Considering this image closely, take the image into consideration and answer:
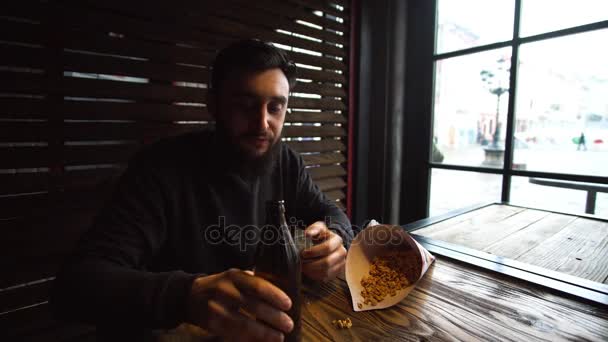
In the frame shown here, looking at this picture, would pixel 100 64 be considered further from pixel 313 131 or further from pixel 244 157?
pixel 313 131

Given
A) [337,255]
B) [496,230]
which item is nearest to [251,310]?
[337,255]

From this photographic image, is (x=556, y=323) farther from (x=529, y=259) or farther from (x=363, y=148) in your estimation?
(x=363, y=148)

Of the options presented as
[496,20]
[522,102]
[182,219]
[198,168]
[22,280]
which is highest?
[496,20]

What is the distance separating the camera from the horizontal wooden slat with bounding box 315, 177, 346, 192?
2.81m

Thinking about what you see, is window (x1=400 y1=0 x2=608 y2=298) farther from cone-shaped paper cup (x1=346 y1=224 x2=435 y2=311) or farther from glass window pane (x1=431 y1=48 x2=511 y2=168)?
cone-shaped paper cup (x1=346 y1=224 x2=435 y2=311)

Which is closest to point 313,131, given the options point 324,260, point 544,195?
point 324,260

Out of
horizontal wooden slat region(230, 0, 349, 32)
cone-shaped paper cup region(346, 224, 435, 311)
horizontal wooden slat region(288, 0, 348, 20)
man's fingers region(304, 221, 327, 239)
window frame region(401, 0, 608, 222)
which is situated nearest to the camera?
cone-shaped paper cup region(346, 224, 435, 311)

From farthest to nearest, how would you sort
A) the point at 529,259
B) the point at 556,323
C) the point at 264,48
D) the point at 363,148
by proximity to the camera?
the point at 363,148, the point at 264,48, the point at 529,259, the point at 556,323

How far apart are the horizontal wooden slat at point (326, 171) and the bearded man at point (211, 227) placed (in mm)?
1104

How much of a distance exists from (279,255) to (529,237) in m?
1.19

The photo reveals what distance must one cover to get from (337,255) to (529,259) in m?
0.72

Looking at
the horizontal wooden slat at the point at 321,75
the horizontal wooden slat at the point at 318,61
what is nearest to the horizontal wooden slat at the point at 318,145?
the horizontal wooden slat at the point at 321,75

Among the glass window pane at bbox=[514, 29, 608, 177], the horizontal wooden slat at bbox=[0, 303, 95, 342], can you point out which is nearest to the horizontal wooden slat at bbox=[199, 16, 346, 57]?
the glass window pane at bbox=[514, 29, 608, 177]

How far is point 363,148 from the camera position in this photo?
3084 mm
